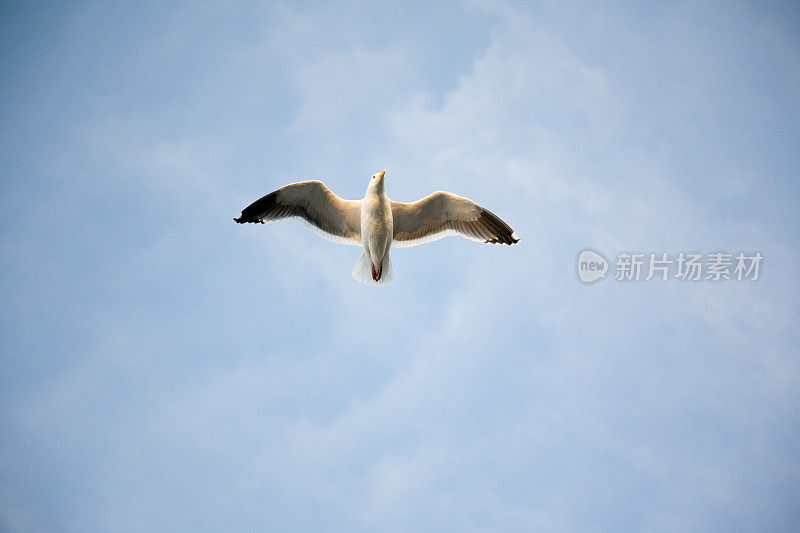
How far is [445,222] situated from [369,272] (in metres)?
1.19

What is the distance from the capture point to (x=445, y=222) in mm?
13508

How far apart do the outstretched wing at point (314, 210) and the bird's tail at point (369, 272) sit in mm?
395

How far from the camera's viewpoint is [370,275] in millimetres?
13234

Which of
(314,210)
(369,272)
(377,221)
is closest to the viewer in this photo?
(377,221)

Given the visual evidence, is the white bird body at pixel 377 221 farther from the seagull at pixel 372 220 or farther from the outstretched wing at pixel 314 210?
the outstretched wing at pixel 314 210

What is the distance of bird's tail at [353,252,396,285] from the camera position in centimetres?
1316

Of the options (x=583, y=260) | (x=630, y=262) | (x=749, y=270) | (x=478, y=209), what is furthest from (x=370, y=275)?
(x=749, y=270)

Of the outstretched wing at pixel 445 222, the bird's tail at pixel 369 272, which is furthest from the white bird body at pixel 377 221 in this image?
the outstretched wing at pixel 445 222

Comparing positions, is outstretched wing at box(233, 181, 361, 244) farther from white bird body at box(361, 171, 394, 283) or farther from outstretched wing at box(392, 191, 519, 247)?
outstretched wing at box(392, 191, 519, 247)

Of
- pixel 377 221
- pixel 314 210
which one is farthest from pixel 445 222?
pixel 314 210

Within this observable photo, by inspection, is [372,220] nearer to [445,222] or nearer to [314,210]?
[314,210]

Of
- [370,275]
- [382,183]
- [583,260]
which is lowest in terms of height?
[370,275]

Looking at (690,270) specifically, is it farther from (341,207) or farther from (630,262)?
(341,207)

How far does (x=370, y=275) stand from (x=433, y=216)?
112 centimetres
